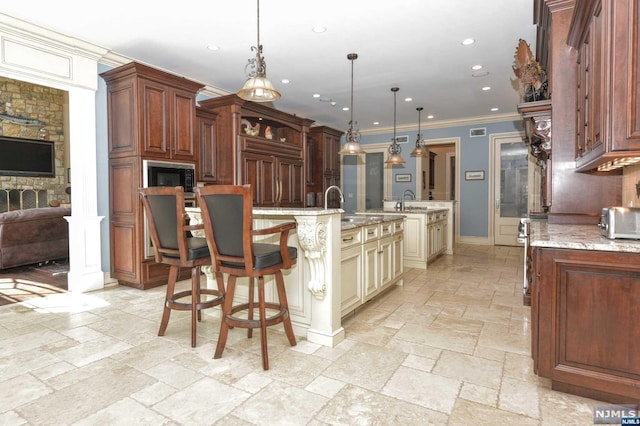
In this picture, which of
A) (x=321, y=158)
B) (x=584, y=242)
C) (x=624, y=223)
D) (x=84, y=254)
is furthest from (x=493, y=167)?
(x=84, y=254)

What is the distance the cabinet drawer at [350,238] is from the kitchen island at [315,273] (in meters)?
0.05

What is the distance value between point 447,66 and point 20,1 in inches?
182

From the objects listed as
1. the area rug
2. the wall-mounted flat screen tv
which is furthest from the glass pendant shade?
the wall-mounted flat screen tv

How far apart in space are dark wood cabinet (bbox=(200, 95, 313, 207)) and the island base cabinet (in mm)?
4371

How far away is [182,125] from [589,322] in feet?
14.6

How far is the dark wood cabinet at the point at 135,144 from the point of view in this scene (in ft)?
13.2

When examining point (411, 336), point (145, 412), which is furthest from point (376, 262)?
point (145, 412)

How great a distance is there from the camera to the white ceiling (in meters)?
3.29

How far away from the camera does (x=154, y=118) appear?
4.17 metres

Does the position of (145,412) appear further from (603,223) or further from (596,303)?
(603,223)

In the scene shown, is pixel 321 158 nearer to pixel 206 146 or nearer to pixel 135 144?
pixel 206 146

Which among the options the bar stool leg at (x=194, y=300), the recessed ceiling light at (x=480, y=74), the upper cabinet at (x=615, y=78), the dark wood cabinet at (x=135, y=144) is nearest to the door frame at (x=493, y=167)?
the recessed ceiling light at (x=480, y=74)

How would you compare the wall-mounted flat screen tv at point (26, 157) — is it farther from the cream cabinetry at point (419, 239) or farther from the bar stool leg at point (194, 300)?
the cream cabinetry at point (419, 239)

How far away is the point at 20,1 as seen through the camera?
314 cm
